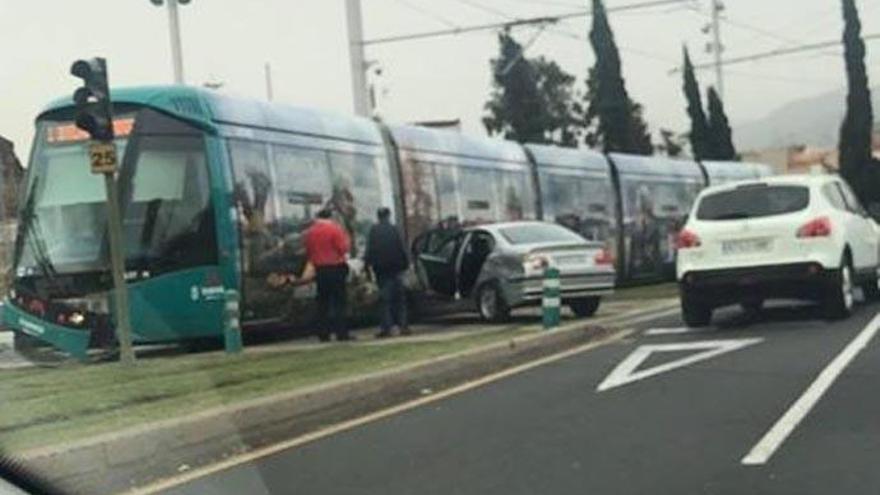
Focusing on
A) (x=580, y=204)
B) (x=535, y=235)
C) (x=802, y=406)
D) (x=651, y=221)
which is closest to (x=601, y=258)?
(x=535, y=235)

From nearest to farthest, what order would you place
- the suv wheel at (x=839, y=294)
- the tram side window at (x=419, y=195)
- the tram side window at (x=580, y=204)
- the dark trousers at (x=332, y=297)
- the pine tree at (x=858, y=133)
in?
the suv wheel at (x=839, y=294) < the dark trousers at (x=332, y=297) < the tram side window at (x=419, y=195) < the tram side window at (x=580, y=204) < the pine tree at (x=858, y=133)

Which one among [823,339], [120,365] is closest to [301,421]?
[120,365]

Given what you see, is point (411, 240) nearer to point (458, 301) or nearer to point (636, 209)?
point (458, 301)

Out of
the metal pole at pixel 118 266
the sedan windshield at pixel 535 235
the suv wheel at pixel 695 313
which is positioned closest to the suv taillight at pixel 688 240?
the suv wheel at pixel 695 313

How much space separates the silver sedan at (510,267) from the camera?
66.1ft

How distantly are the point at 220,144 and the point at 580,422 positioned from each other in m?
8.61

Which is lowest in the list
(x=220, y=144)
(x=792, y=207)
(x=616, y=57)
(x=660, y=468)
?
(x=660, y=468)

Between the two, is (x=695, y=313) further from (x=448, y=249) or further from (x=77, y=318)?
(x=77, y=318)

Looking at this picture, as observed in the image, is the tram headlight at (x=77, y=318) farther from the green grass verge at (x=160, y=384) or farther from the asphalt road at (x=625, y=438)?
the asphalt road at (x=625, y=438)

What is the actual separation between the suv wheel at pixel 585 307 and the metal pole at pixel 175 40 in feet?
31.1

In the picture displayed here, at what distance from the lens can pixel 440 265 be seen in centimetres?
2188

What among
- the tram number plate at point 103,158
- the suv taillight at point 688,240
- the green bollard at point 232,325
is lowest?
the green bollard at point 232,325

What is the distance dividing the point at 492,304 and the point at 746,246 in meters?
5.25

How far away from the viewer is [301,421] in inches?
428
